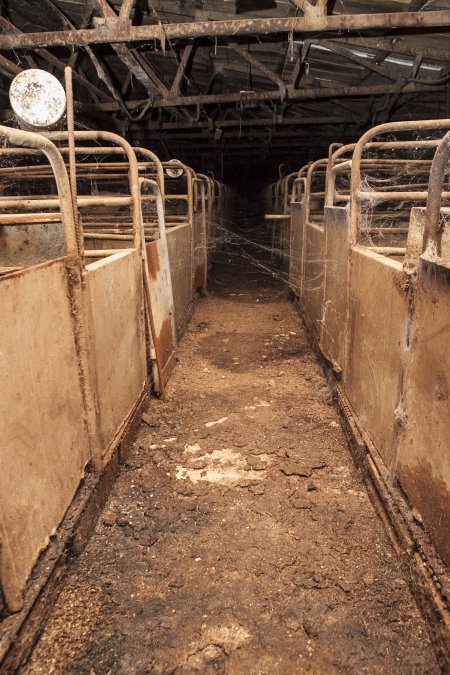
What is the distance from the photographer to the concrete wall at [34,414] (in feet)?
4.79

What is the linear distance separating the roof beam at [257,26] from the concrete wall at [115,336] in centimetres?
310

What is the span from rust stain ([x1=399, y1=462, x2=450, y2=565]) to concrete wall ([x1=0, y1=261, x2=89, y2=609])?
60.4 inches

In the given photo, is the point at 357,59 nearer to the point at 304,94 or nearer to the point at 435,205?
the point at 304,94

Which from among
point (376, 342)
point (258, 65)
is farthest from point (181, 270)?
point (258, 65)

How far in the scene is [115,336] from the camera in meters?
2.62

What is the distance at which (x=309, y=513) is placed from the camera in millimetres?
2369

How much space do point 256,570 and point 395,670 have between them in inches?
25.8

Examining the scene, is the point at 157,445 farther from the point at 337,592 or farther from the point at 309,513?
the point at 337,592

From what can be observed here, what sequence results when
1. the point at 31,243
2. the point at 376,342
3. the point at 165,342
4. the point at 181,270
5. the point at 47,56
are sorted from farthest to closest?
1. the point at 47,56
2. the point at 181,270
3. the point at 31,243
4. the point at 165,342
5. the point at 376,342

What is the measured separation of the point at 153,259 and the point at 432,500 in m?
2.66


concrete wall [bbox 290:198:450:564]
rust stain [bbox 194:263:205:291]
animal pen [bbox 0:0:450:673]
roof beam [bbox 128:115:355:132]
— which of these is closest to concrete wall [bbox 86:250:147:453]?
animal pen [bbox 0:0:450:673]

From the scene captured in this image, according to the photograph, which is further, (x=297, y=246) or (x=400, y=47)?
(x=297, y=246)

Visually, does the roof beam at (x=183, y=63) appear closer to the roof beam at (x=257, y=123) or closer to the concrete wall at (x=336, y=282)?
the roof beam at (x=257, y=123)

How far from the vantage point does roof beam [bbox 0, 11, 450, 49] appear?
175 inches
